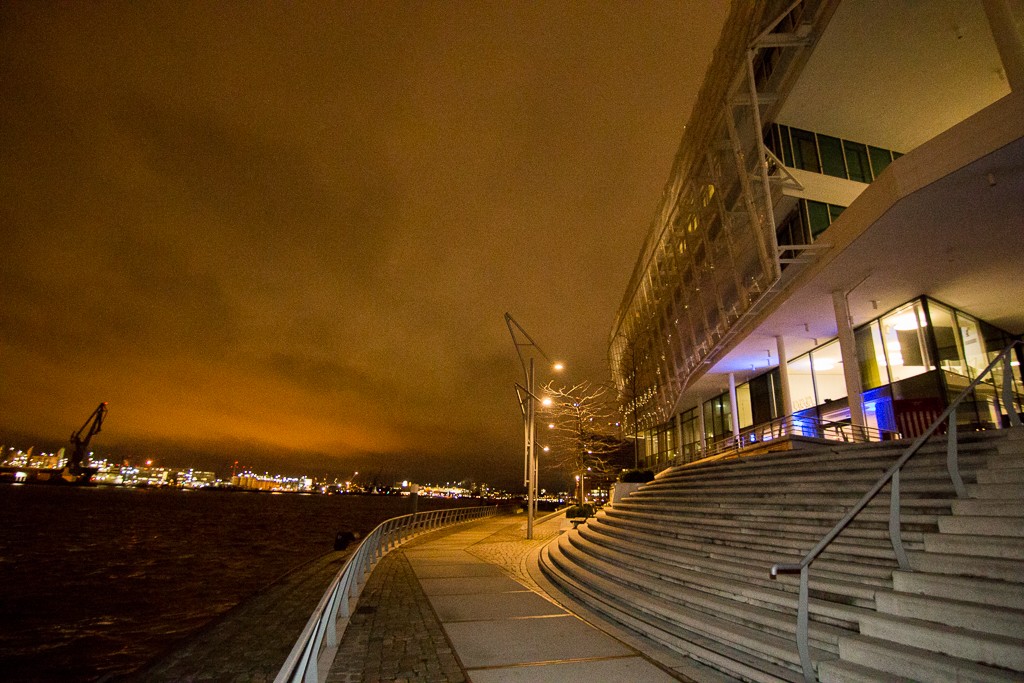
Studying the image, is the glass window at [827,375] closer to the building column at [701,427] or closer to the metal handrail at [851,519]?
the building column at [701,427]

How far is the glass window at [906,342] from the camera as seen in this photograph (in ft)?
57.1

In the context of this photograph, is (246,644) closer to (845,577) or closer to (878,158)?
(845,577)

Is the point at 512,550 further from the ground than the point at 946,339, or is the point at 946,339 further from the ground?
the point at 946,339

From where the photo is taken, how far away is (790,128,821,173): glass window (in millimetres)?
21219

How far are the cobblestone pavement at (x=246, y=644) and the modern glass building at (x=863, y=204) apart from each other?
54.0 ft

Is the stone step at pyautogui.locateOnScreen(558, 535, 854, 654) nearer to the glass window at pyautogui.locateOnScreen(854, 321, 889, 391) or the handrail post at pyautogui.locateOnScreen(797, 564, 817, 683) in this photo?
the handrail post at pyautogui.locateOnScreen(797, 564, 817, 683)

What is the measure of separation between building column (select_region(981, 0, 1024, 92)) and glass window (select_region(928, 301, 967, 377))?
8.62 m

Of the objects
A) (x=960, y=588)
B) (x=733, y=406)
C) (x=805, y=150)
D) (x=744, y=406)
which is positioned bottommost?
(x=960, y=588)

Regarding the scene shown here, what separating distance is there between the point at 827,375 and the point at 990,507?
69.9 ft

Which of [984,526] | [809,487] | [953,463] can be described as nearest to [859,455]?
[809,487]

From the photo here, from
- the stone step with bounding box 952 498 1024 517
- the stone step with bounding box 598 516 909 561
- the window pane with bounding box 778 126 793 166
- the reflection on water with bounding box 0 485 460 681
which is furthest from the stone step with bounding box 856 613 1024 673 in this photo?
the window pane with bounding box 778 126 793 166

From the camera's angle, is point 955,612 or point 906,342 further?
point 906,342

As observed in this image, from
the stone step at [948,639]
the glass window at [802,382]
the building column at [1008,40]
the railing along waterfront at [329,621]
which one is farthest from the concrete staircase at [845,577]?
the glass window at [802,382]

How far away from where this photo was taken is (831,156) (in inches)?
846
